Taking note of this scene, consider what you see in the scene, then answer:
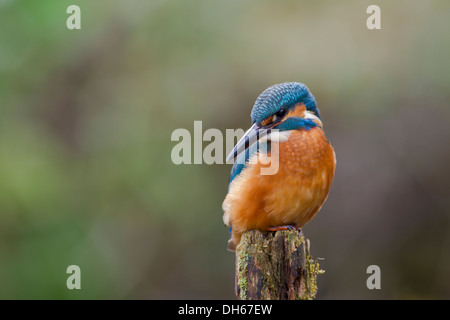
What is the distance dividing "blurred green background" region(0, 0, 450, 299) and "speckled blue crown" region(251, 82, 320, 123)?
7.93ft

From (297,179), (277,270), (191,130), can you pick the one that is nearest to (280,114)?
(297,179)

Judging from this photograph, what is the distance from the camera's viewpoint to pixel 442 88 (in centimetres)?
559

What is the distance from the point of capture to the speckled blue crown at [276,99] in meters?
3.20

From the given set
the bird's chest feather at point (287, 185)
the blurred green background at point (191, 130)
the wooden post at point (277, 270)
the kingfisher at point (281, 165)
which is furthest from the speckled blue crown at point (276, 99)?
the blurred green background at point (191, 130)

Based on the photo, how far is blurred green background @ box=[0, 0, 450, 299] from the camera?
5.65 metres

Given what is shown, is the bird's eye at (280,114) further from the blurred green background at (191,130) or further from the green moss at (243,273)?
the blurred green background at (191,130)

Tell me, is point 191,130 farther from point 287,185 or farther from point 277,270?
point 277,270

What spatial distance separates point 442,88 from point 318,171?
301 centimetres

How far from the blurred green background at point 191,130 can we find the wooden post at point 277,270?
3055mm

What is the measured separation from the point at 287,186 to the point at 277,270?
68 cm

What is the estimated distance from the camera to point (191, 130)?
596 cm

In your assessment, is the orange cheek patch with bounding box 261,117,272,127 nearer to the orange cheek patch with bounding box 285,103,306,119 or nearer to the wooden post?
the orange cheek patch with bounding box 285,103,306,119
